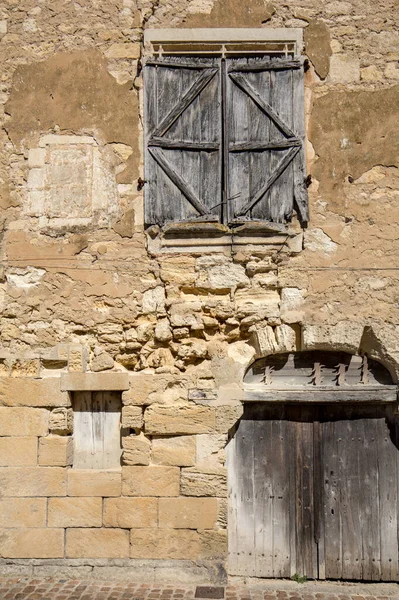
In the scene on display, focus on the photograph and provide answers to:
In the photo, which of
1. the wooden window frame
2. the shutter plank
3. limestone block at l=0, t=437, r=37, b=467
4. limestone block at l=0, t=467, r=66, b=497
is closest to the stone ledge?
limestone block at l=0, t=437, r=37, b=467

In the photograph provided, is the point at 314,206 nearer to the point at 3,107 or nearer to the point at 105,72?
the point at 105,72

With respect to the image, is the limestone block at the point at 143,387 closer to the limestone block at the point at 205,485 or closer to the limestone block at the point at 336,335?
the limestone block at the point at 205,485

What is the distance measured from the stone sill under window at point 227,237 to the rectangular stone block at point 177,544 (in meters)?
2.57

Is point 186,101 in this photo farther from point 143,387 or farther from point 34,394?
point 34,394

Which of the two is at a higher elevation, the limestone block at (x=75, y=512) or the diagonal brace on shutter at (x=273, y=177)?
the diagonal brace on shutter at (x=273, y=177)

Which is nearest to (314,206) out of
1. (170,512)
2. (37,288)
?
(37,288)

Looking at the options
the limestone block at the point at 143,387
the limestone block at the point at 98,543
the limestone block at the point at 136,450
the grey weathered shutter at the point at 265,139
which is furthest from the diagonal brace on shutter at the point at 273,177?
the limestone block at the point at 98,543

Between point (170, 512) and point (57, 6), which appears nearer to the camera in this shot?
point (170, 512)

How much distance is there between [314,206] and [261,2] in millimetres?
2037

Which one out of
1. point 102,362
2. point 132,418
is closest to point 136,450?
point 132,418

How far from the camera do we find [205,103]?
5.39 m

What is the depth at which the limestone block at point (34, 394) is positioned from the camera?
5.12 metres

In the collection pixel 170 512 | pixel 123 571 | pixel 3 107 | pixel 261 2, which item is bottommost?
pixel 123 571

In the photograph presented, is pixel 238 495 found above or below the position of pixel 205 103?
below
